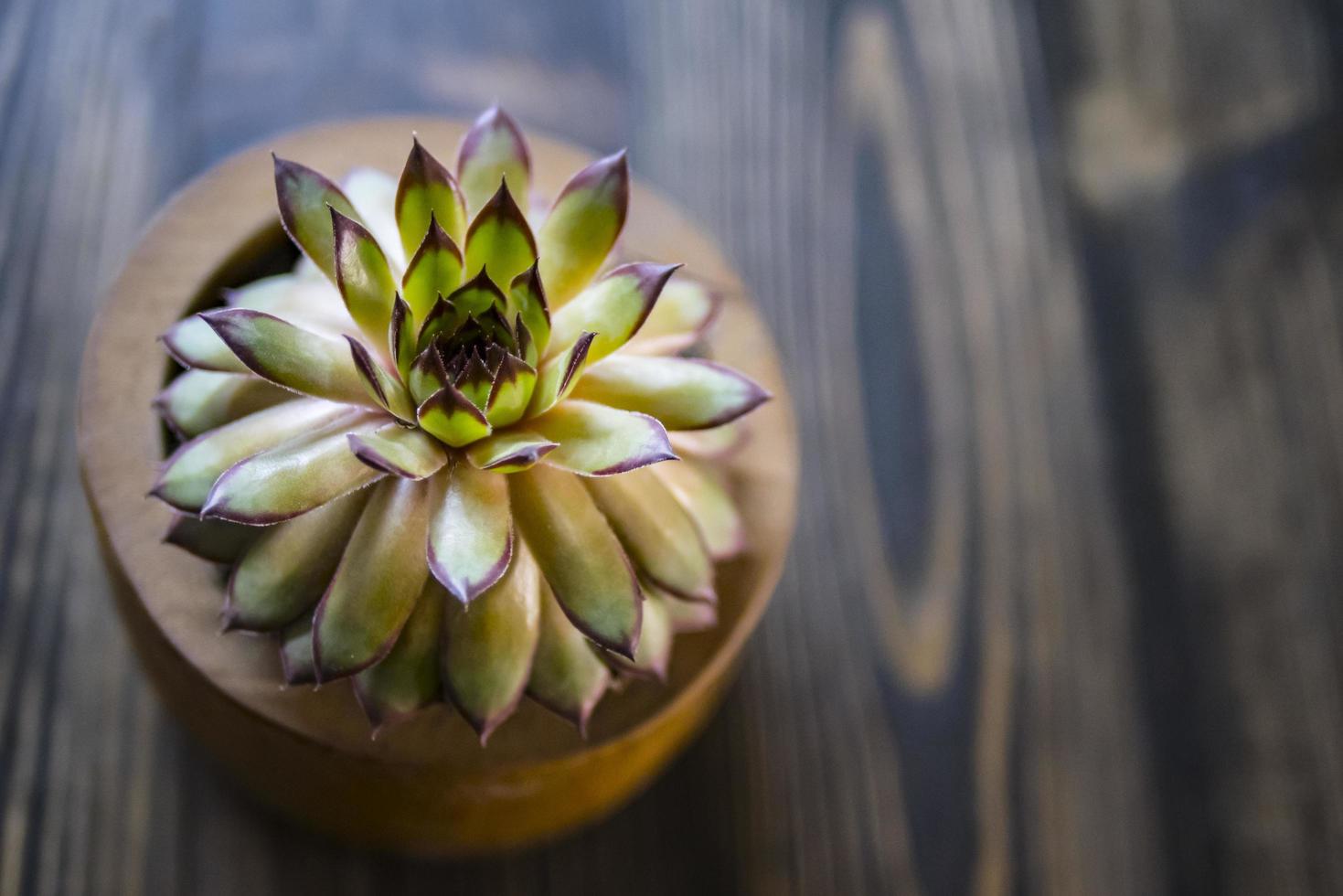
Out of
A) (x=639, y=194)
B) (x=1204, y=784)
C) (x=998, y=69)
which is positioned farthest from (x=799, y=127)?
(x=1204, y=784)

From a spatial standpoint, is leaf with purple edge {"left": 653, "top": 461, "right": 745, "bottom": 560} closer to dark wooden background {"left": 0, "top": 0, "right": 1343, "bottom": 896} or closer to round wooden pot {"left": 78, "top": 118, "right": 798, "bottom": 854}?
round wooden pot {"left": 78, "top": 118, "right": 798, "bottom": 854}

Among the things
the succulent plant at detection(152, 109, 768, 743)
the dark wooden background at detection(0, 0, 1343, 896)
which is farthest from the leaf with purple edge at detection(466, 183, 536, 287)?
the dark wooden background at detection(0, 0, 1343, 896)

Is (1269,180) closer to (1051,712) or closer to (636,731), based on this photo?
(1051,712)

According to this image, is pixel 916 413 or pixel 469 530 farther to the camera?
pixel 916 413

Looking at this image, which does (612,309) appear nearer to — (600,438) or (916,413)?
(600,438)

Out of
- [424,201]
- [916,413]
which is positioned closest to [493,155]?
[424,201]

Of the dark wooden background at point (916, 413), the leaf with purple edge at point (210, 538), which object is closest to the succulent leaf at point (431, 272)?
the leaf with purple edge at point (210, 538)
